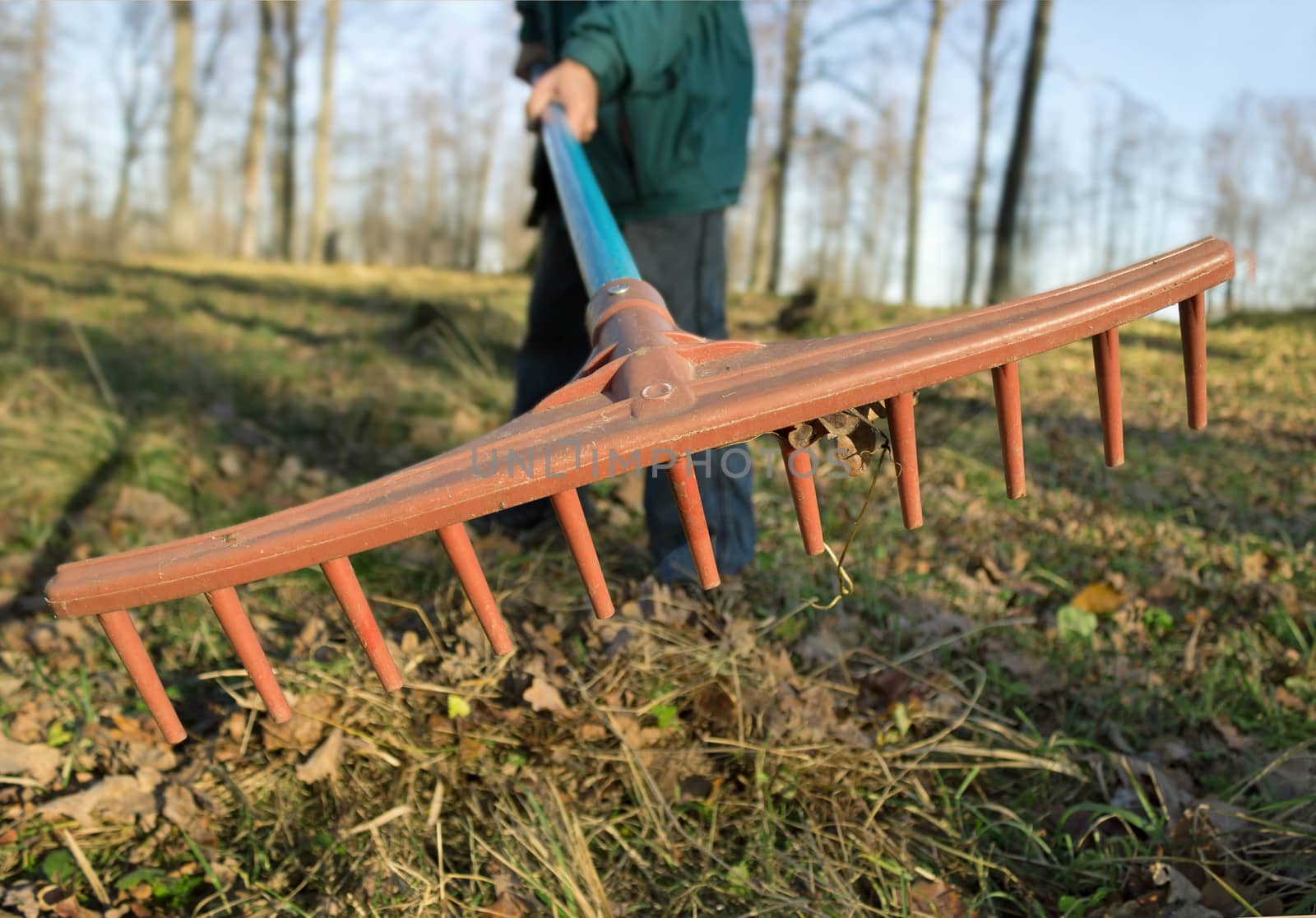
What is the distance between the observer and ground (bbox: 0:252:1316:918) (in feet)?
4.50

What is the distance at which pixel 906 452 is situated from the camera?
1169 millimetres

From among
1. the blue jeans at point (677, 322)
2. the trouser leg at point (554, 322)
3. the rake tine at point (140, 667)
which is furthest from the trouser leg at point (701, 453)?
the rake tine at point (140, 667)

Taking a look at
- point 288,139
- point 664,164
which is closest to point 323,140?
point 288,139

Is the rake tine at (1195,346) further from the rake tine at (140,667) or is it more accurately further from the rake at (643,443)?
the rake tine at (140,667)

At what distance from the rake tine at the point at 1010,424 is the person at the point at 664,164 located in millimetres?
777

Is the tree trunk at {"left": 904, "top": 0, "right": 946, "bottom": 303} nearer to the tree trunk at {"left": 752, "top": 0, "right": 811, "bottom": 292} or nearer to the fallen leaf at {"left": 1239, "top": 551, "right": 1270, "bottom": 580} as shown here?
the tree trunk at {"left": 752, "top": 0, "right": 811, "bottom": 292}

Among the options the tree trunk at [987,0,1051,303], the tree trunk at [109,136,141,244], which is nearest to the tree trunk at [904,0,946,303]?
the tree trunk at [987,0,1051,303]

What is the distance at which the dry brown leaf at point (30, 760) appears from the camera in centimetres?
160

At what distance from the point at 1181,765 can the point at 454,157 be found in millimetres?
40993

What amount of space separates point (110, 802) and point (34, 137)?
33.6 meters

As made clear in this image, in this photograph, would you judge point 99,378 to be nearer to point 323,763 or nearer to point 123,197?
point 323,763

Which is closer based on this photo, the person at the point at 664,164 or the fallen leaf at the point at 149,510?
the person at the point at 664,164

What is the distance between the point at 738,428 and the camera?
1.09 metres

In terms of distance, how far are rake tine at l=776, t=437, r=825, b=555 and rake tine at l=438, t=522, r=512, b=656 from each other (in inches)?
16.4
